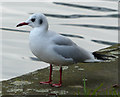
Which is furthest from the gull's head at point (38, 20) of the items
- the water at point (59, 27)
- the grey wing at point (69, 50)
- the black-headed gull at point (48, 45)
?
the water at point (59, 27)

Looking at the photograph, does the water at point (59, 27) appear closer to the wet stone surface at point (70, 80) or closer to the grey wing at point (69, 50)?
the wet stone surface at point (70, 80)

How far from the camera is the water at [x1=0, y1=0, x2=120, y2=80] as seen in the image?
954 centimetres

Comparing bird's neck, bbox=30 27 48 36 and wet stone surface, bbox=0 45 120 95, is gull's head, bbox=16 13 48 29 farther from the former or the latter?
wet stone surface, bbox=0 45 120 95

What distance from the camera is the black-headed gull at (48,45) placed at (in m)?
6.52

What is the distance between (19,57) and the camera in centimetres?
972

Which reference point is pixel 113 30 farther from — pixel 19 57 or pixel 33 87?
pixel 33 87

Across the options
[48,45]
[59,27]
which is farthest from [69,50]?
[59,27]

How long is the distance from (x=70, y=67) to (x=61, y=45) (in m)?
0.99

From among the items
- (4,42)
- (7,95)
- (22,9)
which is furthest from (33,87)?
(22,9)

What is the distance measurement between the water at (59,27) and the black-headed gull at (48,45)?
6.81ft

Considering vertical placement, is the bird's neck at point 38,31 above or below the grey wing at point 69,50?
above

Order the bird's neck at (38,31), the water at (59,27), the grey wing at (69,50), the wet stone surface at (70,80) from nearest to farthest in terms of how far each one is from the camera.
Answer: the wet stone surface at (70,80), the bird's neck at (38,31), the grey wing at (69,50), the water at (59,27)

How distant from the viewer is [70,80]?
7.00 m

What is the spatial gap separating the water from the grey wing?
205cm
